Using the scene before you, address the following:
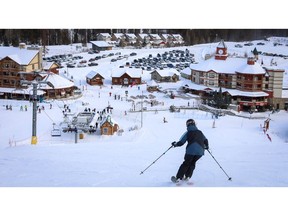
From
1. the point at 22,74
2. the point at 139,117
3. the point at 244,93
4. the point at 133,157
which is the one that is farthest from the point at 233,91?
the point at 133,157

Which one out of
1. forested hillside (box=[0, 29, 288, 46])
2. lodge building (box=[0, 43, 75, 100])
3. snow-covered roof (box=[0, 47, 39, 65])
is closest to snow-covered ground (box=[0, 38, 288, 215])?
lodge building (box=[0, 43, 75, 100])

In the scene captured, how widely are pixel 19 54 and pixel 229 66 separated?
5.75m

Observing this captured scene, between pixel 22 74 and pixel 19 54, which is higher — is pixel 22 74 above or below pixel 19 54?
below

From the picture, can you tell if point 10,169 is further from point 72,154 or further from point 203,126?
point 203,126

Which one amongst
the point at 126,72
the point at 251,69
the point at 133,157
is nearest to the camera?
the point at 133,157

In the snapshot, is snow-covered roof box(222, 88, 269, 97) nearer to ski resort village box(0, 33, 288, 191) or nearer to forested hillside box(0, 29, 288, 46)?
ski resort village box(0, 33, 288, 191)

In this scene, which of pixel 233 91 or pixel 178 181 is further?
pixel 233 91

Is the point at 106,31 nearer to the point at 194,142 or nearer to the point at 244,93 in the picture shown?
the point at 194,142

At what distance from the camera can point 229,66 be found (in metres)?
12.4

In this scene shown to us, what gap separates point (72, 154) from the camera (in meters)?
4.54

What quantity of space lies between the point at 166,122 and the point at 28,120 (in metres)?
2.25

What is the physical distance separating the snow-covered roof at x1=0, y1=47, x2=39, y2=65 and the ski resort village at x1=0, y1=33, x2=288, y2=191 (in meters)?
0.03

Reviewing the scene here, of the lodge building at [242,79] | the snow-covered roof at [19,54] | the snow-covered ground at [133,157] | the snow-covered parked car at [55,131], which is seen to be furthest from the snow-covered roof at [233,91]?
the snow-covered parked car at [55,131]

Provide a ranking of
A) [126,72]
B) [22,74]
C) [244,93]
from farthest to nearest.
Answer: [126,72]
[244,93]
[22,74]
